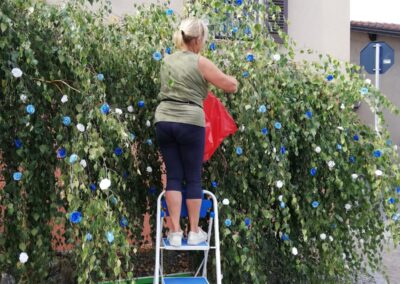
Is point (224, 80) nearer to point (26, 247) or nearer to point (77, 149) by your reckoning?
point (77, 149)

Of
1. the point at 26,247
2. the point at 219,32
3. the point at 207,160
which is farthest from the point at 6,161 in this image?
the point at 219,32

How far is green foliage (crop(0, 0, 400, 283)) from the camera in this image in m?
3.14

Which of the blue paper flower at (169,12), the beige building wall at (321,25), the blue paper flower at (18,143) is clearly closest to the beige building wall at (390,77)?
the beige building wall at (321,25)

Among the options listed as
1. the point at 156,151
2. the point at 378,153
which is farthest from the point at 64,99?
the point at 378,153

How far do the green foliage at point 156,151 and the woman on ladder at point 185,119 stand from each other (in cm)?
24

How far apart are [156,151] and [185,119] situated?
0.63 m

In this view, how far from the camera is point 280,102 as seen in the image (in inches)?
151

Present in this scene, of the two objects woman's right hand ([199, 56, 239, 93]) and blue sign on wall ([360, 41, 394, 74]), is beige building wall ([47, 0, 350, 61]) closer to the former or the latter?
blue sign on wall ([360, 41, 394, 74])

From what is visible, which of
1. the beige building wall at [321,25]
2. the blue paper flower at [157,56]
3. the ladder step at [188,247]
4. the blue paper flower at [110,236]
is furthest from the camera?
the beige building wall at [321,25]

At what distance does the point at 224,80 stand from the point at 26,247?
4.98 feet

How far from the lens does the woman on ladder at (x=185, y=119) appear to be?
137 inches

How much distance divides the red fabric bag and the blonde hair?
1.29 ft

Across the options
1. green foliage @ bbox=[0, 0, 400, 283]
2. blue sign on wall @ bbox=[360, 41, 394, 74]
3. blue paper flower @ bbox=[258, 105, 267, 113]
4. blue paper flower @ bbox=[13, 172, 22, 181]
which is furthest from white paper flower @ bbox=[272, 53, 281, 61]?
blue sign on wall @ bbox=[360, 41, 394, 74]

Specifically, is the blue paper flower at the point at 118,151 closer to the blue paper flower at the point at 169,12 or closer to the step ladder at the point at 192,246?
the step ladder at the point at 192,246
